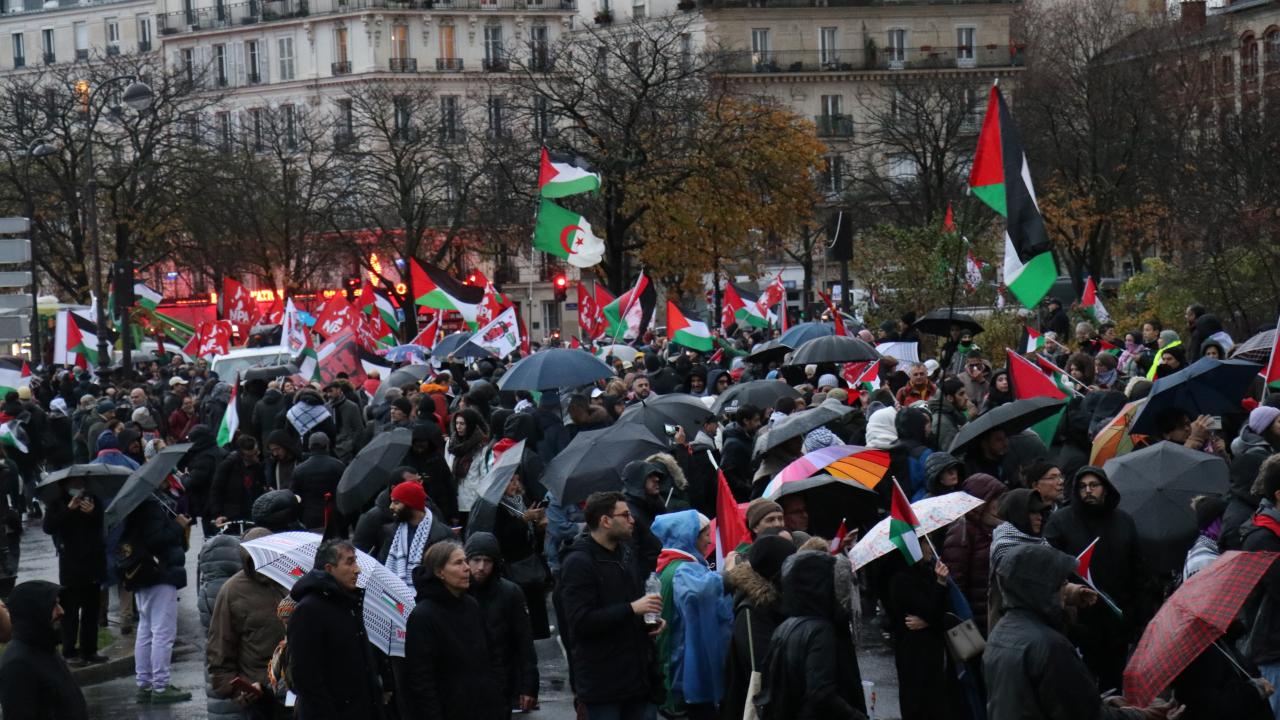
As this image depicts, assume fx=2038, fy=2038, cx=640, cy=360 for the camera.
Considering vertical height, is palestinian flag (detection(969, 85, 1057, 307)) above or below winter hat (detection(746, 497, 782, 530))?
above

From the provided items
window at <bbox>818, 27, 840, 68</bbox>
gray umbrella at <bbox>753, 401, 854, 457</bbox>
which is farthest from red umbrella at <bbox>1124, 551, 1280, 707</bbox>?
window at <bbox>818, 27, 840, 68</bbox>

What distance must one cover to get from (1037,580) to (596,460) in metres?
5.62

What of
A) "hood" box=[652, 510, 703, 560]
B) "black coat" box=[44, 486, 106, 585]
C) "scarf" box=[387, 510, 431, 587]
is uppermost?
"hood" box=[652, 510, 703, 560]

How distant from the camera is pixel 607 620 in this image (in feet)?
30.9

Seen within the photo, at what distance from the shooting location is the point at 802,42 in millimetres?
79688

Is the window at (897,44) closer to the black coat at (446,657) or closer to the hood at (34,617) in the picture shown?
the black coat at (446,657)

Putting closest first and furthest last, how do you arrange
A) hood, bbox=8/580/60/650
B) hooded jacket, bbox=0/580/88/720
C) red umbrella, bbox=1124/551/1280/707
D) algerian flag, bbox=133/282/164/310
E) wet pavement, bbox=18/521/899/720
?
red umbrella, bbox=1124/551/1280/707 < hooded jacket, bbox=0/580/88/720 < hood, bbox=8/580/60/650 < wet pavement, bbox=18/521/899/720 < algerian flag, bbox=133/282/164/310

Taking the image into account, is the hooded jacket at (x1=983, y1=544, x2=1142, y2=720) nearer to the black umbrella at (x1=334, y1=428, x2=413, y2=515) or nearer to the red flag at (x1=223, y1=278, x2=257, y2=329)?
the black umbrella at (x1=334, y1=428, x2=413, y2=515)

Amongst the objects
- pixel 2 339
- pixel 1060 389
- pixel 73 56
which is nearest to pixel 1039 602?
pixel 1060 389

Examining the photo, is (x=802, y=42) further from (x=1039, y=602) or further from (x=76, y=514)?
(x=1039, y=602)

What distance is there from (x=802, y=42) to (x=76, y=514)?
66.7 metres

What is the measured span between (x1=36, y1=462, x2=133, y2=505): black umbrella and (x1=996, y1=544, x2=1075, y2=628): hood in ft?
29.5

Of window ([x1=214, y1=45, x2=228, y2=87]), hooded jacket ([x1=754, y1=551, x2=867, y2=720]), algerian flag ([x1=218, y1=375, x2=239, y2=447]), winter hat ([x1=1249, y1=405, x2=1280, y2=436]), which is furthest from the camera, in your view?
window ([x1=214, y1=45, x2=228, y2=87])

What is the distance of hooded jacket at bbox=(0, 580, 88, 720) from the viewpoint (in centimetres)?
859
